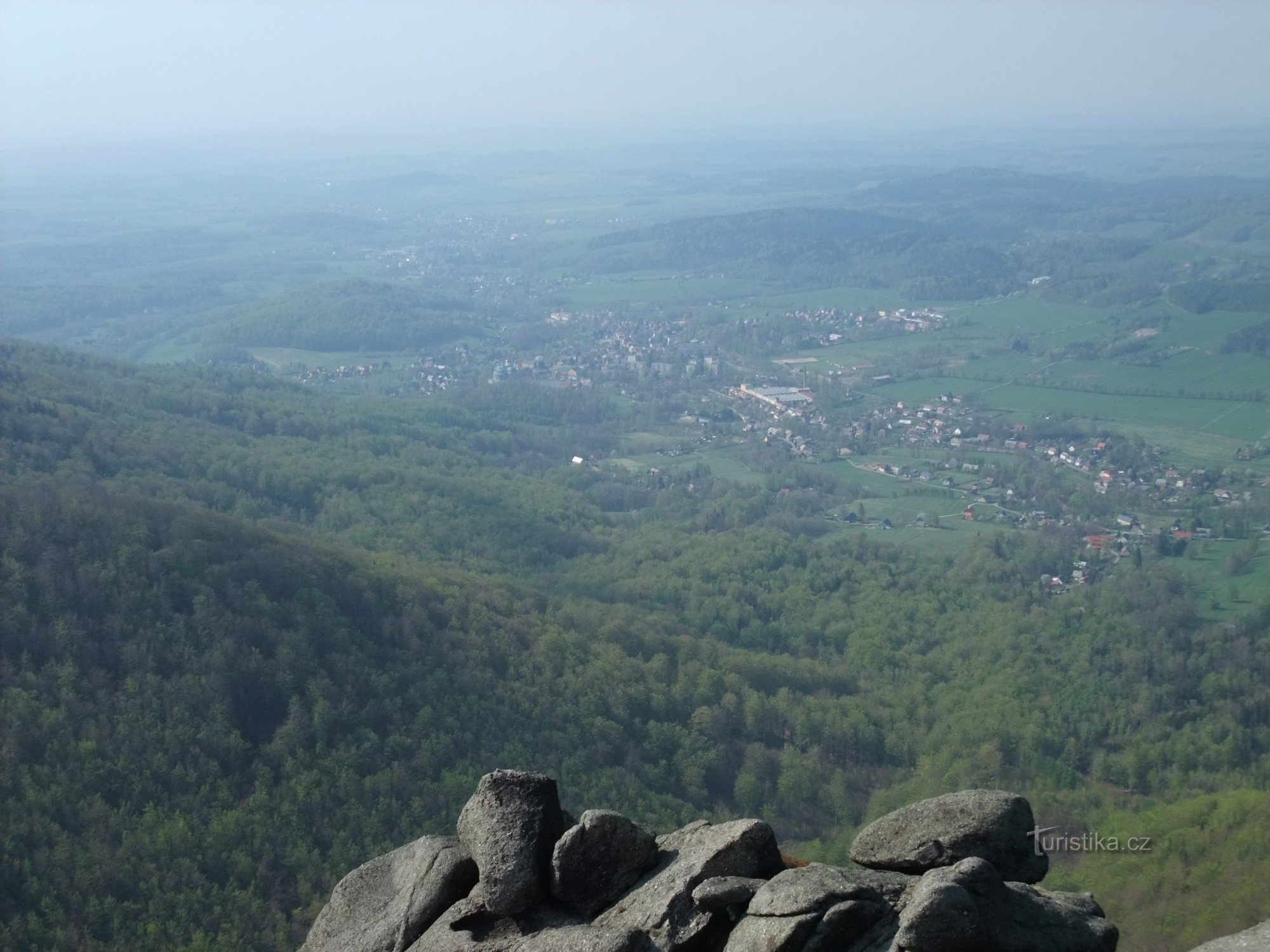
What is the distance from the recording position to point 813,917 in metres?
9.16

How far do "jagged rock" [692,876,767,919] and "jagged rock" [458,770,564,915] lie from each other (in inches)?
72.0

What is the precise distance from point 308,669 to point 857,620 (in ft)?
86.3

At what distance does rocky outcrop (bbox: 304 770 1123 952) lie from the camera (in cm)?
909

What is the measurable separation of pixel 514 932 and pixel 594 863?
101 cm

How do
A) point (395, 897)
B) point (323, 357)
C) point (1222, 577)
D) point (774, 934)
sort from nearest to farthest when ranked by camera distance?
point (774, 934)
point (395, 897)
point (1222, 577)
point (323, 357)

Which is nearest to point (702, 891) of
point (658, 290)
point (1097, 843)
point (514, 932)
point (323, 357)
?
point (514, 932)

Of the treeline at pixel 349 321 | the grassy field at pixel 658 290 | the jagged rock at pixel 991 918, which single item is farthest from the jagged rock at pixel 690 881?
the grassy field at pixel 658 290

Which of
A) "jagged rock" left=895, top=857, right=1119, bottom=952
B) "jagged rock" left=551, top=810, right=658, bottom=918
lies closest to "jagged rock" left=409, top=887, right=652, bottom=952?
"jagged rock" left=551, top=810, right=658, bottom=918

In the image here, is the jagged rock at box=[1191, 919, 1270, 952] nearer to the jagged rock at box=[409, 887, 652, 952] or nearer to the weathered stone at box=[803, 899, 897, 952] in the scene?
the weathered stone at box=[803, 899, 897, 952]

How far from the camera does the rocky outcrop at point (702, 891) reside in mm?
9086

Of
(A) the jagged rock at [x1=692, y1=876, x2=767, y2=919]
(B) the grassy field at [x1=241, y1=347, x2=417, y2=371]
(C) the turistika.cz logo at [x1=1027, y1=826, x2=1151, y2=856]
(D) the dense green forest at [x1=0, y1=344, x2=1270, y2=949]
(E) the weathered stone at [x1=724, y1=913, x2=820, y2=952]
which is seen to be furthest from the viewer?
(B) the grassy field at [x1=241, y1=347, x2=417, y2=371]

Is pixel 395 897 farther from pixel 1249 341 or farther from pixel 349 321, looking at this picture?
pixel 349 321

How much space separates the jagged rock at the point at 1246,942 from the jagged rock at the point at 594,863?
508cm

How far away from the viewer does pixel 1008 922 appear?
29.4 feet
